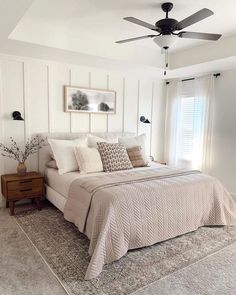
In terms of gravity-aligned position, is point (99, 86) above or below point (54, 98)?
above

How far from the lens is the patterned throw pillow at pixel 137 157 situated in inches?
147

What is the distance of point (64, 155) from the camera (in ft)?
11.1

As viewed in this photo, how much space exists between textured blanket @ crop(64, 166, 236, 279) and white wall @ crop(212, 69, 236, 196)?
125 cm

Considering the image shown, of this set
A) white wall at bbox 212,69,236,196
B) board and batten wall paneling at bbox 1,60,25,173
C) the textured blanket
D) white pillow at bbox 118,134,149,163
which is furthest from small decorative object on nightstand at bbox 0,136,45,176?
white wall at bbox 212,69,236,196

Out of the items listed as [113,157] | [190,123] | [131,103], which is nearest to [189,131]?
[190,123]

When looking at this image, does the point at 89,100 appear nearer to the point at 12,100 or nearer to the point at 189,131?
the point at 12,100

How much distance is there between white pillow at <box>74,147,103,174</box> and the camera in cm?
325

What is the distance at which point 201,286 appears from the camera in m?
1.96

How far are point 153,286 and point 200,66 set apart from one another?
135 inches

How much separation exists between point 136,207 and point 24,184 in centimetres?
183

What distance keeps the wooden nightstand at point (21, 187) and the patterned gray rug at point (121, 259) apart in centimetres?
30

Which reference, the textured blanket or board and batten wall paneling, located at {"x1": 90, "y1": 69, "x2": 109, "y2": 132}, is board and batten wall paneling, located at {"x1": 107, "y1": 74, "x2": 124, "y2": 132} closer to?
board and batten wall paneling, located at {"x1": 90, "y1": 69, "x2": 109, "y2": 132}

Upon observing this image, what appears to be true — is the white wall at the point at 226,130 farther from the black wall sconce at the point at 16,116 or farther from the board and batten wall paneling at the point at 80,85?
the black wall sconce at the point at 16,116

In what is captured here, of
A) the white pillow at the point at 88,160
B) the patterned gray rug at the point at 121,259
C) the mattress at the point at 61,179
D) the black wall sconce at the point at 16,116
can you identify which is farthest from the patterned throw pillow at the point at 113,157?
the black wall sconce at the point at 16,116
